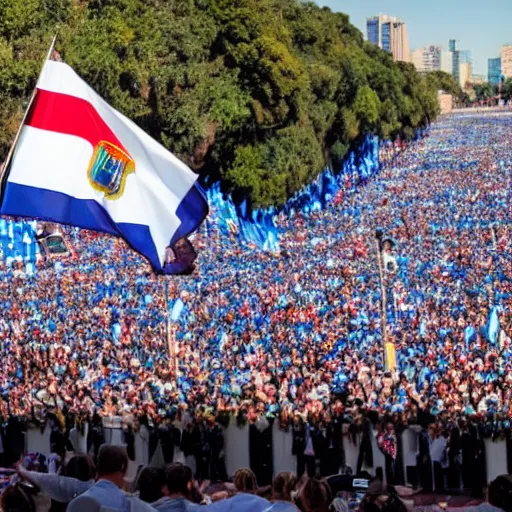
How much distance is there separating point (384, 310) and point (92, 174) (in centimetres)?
380

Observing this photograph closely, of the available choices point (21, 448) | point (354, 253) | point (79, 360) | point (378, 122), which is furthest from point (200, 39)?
point (21, 448)

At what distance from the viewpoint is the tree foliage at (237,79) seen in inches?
403

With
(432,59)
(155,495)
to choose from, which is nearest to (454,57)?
(432,59)

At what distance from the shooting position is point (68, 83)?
248 inches

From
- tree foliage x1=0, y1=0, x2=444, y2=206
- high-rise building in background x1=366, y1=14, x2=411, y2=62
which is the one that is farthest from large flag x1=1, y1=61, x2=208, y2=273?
high-rise building in background x1=366, y1=14, x2=411, y2=62

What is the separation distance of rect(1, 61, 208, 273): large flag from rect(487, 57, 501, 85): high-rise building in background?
4144mm

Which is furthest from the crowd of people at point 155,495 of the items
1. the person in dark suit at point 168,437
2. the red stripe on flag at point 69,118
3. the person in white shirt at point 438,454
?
the person in dark suit at point 168,437

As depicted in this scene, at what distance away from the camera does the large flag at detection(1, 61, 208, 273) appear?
6117 millimetres

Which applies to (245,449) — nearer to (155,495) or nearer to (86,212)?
(86,212)

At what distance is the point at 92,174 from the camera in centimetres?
637

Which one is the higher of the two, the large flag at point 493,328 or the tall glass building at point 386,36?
the tall glass building at point 386,36

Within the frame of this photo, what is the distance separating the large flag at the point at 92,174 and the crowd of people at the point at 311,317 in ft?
10.1

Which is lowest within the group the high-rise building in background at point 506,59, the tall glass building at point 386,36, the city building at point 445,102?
the city building at point 445,102

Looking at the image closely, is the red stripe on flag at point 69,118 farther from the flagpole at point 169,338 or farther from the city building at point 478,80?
the city building at point 478,80
